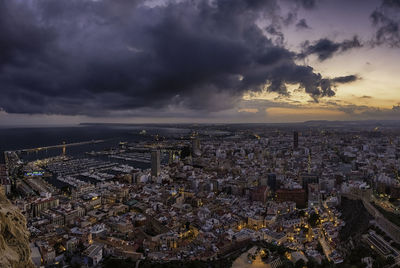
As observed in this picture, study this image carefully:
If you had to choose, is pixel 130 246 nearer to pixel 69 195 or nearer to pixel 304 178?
pixel 69 195

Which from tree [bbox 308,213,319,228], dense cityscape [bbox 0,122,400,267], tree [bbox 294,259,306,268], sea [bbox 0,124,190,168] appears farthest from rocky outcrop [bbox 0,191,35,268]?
sea [bbox 0,124,190,168]

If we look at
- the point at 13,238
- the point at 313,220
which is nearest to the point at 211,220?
the point at 313,220

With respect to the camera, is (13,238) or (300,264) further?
(300,264)

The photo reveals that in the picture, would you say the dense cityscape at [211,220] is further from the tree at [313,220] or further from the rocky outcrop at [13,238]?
the rocky outcrop at [13,238]

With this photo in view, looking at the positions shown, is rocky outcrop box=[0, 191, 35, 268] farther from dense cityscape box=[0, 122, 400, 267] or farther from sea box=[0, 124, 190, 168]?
sea box=[0, 124, 190, 168]

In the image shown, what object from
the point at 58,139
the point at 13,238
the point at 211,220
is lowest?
the point at 211,220

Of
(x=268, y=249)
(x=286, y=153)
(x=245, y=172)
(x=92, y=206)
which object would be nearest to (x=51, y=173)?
(x=92, y=206)

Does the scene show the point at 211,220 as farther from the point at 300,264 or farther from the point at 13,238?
the point at 13,238

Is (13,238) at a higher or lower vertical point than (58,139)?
higher

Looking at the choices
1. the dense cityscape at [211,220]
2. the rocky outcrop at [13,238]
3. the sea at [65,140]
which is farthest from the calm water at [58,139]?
the rocky outcrop at [13,238]
